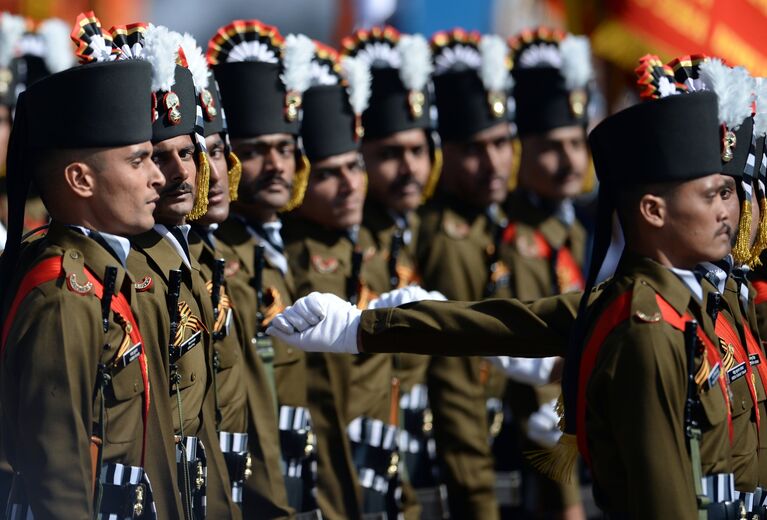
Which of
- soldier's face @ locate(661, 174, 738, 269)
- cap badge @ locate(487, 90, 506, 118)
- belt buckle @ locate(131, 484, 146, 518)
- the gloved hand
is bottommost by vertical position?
belt buckle @ locate(131, 484, 146, 518)

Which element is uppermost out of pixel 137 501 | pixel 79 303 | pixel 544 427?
pixel 79 303

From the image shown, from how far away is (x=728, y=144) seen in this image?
5691 mm

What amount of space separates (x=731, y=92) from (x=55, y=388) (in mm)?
2553

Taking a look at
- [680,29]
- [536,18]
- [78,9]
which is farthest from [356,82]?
[536,18]

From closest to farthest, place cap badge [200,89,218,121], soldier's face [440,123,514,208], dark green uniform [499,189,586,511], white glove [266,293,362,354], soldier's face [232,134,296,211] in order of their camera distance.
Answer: white glove [266,293,362,354], cap badge [200,89,218,121], soldier's face [232,134,296,211], dark green uniform [499,189,586,511], soldier's face [440,123,514,208]

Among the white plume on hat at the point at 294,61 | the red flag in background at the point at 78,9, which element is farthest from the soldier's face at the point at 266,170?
the red flag in background at the point at 78,9

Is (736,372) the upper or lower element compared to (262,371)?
lower

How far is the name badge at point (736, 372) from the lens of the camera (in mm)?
5617

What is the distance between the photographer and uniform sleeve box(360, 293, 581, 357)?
5.85 m


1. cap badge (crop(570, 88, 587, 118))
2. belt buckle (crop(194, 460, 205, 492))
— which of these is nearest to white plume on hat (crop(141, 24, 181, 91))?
belt buckle (crop(194, 460, 205, 492))

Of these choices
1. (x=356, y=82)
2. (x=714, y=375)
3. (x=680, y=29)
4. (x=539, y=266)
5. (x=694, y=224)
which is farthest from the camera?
(x=680, y=29)

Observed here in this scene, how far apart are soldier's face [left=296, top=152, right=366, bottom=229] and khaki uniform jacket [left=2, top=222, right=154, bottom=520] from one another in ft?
9.65

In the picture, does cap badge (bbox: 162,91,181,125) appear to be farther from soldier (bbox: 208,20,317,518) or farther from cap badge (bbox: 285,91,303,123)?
cap badge (bbox: 285,91,303,123)

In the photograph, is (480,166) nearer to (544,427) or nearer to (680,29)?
(544,427)
